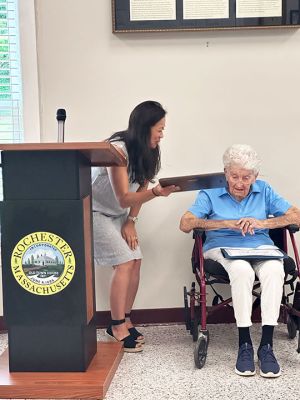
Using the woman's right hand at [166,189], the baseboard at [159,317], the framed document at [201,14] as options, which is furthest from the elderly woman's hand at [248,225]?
the framed document at [201,14]

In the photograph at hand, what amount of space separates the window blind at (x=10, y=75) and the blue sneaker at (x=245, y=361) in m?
1.68

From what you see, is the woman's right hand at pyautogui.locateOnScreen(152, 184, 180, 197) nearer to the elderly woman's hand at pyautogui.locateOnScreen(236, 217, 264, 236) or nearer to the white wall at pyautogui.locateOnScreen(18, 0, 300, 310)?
the elderly woman's hand at pyautogui.locateOnScreen(236, 217, 264, 236)

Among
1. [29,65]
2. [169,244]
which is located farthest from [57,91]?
[169,244]

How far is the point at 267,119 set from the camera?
325 centimetres

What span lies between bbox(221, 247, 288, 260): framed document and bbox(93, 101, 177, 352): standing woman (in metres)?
0.45

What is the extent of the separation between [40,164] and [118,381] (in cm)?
102

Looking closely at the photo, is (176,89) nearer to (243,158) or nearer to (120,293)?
(243,158)

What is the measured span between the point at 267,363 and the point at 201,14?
1873 mm

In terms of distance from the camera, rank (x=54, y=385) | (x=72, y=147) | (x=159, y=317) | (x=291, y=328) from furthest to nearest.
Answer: (x=159, y=317), (x=291, y=328), (x=54, y=385), (x=72, y=147)

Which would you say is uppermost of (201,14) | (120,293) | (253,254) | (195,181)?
(201,14)

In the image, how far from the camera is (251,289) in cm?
265

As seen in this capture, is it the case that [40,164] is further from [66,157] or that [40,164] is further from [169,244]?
[169,244]

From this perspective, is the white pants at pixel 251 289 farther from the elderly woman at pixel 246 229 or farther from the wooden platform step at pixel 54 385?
the wooden platform step at pixel 54 385

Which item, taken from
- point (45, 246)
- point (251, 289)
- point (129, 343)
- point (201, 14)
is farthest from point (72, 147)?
point (201, 14)
